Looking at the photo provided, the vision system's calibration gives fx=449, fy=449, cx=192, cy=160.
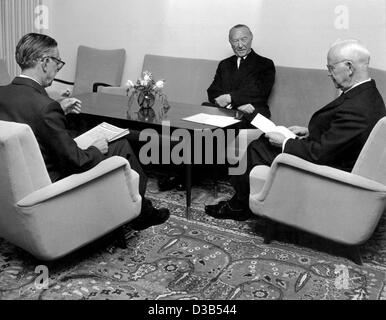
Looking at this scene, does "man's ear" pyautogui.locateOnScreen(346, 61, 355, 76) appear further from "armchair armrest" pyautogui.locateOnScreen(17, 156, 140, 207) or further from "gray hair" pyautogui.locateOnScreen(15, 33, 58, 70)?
"gray hair" pyautogui.locateOnScreen(15, 33, 58, 70)

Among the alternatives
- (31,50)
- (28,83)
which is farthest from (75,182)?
(31,50)

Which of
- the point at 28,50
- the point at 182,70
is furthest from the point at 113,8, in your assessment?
the point at 28,50

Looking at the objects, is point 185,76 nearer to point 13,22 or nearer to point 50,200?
point 13,22

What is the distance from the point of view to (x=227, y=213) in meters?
3.28

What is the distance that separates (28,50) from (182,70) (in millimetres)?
2606

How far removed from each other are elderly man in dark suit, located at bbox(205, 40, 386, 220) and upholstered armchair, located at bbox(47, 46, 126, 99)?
9.72 ft

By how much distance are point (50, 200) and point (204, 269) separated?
956 mm

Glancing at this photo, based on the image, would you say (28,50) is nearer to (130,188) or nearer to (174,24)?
(130,188)

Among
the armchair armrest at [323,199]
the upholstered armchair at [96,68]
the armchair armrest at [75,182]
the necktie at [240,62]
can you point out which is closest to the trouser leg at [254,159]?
the armchair armrest at [323,199]

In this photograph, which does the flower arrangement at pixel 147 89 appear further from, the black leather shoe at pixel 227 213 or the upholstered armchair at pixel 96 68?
the upholstered armchair at pixel 96 68

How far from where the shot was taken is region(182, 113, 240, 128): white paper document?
325 cm

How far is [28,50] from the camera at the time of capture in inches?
96.8

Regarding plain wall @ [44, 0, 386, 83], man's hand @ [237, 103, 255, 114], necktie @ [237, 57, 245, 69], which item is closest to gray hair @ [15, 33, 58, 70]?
man's hand @ [237, 103, 255, 114]

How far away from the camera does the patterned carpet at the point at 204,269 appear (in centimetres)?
235
